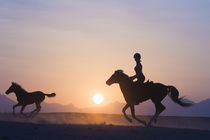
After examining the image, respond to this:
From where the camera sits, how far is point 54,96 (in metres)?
29.4

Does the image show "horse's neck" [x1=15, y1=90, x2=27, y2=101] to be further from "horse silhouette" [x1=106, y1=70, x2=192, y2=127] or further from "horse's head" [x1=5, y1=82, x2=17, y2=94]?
"horse silhouette" [x1=106, y1=70, x2=192, y2=127]

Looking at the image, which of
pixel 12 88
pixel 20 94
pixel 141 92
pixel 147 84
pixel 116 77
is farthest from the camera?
pixel 12 88

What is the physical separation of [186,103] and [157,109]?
194 centimetres

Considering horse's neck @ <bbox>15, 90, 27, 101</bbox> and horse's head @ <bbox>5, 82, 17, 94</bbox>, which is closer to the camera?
horse's neck @ <bbox>15, 90, 27, 101</bbox>

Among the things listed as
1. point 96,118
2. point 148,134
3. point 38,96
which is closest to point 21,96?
point 38,96

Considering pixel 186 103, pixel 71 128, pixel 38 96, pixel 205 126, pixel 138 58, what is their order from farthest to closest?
pixel 38 96 < pixel 205 126 < pixel 186 103 < pixel 138 58 < pixel 71 128

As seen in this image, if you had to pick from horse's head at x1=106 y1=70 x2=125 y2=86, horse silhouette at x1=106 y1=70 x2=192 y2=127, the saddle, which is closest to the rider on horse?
the saddle

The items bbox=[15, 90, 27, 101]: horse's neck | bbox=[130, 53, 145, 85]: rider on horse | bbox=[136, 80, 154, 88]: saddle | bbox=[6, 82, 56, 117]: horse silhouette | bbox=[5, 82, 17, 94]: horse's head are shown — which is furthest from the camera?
bbox=[5, 82, 17, 94]: horse's head

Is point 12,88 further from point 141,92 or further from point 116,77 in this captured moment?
point 141,92

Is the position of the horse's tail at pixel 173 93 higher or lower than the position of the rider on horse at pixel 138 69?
lower

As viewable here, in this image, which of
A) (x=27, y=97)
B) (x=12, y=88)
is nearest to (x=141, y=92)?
(x=27, y=97)

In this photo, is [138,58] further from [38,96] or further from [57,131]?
[38,96]

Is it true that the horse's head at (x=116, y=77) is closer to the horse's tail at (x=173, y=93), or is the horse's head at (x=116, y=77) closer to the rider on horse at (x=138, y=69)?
the rider on horse at (x=138, y=69)

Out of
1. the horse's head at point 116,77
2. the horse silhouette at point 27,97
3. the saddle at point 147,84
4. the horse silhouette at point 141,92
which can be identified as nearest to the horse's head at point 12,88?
the horse silhouette at point 27,97
